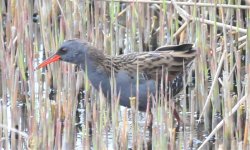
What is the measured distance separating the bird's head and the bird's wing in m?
0.22

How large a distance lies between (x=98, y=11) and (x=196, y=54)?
46.9 inches

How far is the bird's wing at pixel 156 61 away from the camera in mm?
6137

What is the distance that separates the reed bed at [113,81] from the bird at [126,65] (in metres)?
0.15

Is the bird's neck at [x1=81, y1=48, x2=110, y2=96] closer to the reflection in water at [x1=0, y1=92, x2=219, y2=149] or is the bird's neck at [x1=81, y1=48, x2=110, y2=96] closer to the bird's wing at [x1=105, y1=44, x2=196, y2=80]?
the bird's wing at [x1=105, y1=44, x2=196, y2=80]

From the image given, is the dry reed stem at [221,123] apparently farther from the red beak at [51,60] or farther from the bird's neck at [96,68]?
the red beak at [51,60]

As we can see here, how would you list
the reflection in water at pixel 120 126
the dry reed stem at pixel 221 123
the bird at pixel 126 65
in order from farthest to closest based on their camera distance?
the bird at pixel 126 65, the reflection in water at pixel 120 126, the dry reed stem at pixel 221 123

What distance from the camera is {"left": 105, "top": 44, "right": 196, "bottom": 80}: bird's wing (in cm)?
614

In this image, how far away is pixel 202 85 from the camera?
6449mm

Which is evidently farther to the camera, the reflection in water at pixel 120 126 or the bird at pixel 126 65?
the bird at pixel 126 65

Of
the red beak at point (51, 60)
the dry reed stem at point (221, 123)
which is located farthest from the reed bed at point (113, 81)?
the red beak at point (51, 60)

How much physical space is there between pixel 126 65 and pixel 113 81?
27cm

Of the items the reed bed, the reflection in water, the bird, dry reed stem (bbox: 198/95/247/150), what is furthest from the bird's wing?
dry reed stem (bbox: 198/95/247/150)

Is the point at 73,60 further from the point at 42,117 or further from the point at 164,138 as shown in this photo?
the point at 164,138

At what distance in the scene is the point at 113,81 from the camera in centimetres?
591
